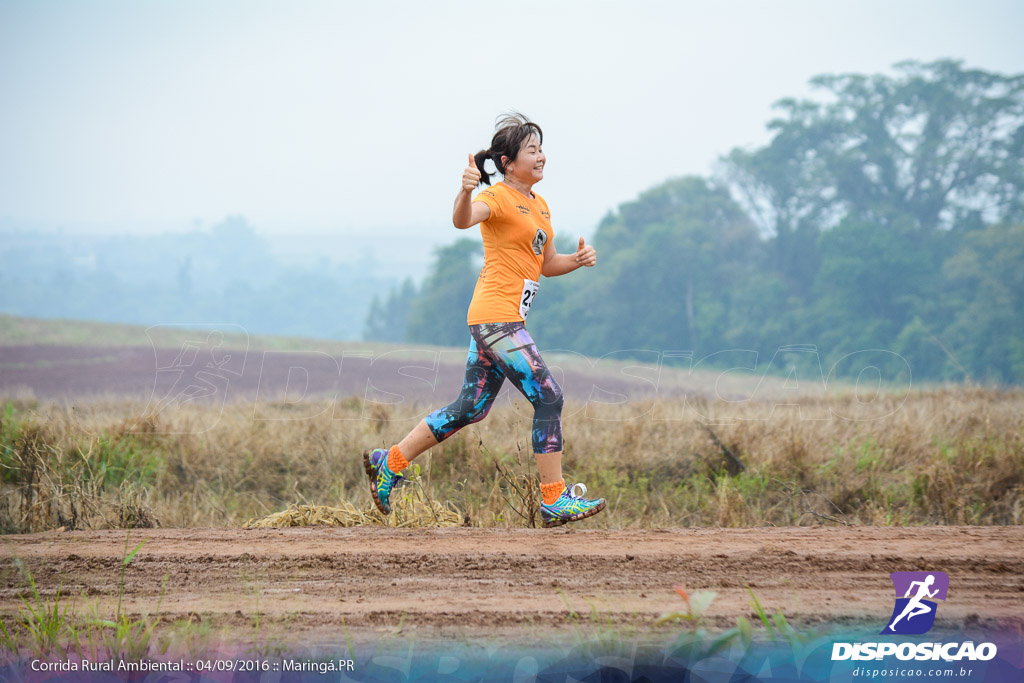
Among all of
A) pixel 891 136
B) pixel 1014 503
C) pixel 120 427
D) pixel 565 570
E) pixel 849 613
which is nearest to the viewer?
pixel 849 613

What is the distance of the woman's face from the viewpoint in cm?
420

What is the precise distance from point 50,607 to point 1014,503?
557 centimetres

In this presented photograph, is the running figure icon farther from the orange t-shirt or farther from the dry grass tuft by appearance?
the orange t-shirt

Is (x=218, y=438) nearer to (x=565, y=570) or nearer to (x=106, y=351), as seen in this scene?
(x=565, y=570)

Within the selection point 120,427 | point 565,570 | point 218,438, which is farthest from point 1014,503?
point 120,427

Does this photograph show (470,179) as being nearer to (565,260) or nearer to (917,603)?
(565,260)

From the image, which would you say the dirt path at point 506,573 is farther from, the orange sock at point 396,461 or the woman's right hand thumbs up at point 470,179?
the woman's right hand thumbs up at point 470,179

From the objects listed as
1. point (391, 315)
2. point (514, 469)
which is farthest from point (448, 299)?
point (514, 469)

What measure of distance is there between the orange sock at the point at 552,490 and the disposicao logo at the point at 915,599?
1.60m

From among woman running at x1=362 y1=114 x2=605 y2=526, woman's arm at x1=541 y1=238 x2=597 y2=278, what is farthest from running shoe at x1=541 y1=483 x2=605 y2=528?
woman's arm at x1=541 y1=238 x2=597 y2=278

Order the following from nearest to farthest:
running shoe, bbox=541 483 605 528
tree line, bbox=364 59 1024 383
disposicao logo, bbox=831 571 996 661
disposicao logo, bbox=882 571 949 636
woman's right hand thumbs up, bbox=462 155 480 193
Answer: disposicao logo, bbox=831 571 996 661, disposicao logo, bbox=882 571 949 636, woman's right hand thumbs up, bbox=462 155 480 193, running shoe, bbox=541 483 605 528, tree line, bbox=364 59 1024 383

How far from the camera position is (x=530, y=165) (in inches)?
166

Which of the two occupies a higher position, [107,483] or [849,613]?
[849,613]

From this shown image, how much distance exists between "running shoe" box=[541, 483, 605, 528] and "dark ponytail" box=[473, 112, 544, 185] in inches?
66.5
